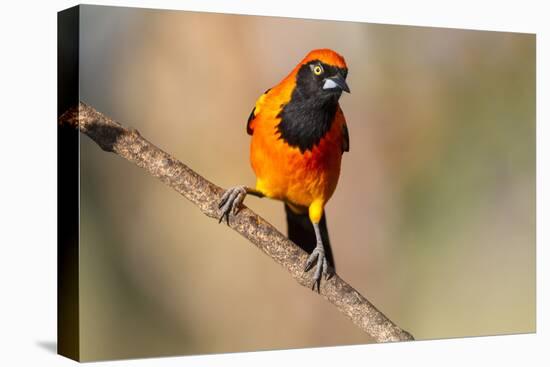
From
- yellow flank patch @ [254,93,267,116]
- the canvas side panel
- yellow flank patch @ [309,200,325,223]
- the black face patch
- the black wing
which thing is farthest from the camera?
the black wing

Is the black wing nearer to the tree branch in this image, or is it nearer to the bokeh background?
the bokeh background

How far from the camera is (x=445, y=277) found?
630 cm

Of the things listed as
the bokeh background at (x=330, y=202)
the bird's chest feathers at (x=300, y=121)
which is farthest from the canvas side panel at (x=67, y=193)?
the bird's chest feathers at (x=300, y=121)

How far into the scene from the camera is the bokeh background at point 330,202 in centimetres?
511

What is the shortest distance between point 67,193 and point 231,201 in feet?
3.19

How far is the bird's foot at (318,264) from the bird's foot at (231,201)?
0.59m

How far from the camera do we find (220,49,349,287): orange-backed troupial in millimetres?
5375

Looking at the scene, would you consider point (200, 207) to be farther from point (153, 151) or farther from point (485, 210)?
point (485, 210)

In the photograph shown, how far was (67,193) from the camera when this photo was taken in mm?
5055

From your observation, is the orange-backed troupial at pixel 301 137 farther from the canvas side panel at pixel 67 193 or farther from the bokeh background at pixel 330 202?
the canvas side panel at pixel 67 193

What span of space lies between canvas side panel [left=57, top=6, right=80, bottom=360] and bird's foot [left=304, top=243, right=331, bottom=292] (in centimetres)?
144

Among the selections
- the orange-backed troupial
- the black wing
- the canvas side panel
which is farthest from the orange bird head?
the canvas side panel

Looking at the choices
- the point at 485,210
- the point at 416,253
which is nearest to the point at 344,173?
the point at 416,253

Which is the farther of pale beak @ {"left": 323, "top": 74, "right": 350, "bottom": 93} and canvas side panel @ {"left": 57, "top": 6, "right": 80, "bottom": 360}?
pale beak @ {"left": 323, "top": 74, "right": 350, "bottom": 93}
